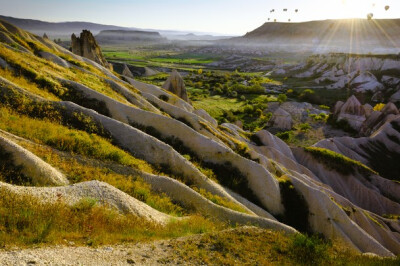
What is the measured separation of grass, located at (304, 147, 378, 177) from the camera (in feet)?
127

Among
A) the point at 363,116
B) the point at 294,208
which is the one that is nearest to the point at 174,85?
the point at 294,208

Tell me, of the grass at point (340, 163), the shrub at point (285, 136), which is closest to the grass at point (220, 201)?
the grass at point (340, 163)

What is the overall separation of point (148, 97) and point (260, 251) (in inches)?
1098

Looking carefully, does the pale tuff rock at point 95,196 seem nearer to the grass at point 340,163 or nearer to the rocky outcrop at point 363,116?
the grass at point 340,163

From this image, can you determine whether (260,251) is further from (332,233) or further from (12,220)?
(332,233)

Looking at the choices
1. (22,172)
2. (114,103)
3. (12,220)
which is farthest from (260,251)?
(114,103)

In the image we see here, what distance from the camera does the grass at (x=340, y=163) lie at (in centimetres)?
3872

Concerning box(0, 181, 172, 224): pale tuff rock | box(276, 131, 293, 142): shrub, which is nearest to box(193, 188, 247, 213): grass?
box(0, 181, 172, 224): pale tuff rock

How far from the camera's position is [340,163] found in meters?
39.4

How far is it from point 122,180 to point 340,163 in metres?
33.9

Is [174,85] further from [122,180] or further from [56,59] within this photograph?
[122,180]

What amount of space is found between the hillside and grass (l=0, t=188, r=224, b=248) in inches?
1.4

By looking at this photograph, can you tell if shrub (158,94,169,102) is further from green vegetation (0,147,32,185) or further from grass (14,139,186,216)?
green vegetation (0,147,32,185)

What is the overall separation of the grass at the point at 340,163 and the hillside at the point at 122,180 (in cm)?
538
